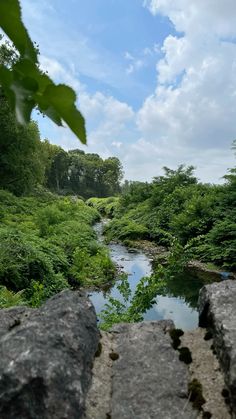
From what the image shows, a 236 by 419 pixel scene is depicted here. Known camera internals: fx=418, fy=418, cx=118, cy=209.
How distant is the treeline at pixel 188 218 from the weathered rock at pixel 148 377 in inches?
177

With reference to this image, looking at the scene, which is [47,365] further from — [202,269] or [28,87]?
[202,269]

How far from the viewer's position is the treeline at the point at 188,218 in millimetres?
14484

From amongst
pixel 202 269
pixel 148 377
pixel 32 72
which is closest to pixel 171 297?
pixel 202 269

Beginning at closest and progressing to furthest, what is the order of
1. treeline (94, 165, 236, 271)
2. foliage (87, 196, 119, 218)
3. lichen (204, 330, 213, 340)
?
lichen (204, 330, 213, 340), treeline (94, 165, 236, 271), foliage (87, 196, 119, 218)

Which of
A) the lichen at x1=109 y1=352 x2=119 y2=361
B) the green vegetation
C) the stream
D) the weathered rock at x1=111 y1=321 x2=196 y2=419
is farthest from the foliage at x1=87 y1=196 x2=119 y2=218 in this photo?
the lichen at x1=109 y1=352 x2=119 y2=361

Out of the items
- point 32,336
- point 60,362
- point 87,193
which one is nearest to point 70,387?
point 60,362

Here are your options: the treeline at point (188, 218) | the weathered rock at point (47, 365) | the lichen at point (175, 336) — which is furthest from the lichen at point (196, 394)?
the treeline at point (188, 218)

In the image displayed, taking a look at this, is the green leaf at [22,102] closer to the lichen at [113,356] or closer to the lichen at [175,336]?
the lichen at [113,356]

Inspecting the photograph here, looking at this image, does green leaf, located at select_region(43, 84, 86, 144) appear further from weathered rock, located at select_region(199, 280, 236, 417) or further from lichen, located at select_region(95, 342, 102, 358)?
lichen, located at select_region(95, 342, 102, 358)

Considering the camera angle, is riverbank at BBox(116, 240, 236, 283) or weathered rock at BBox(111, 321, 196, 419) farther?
riverbank at BBox(116, 240, 236, 283)

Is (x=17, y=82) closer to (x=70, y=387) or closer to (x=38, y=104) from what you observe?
(x=38, y=104)

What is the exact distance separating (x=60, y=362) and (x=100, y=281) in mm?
9370

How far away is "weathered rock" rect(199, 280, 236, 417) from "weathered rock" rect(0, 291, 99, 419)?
1114 millimetres

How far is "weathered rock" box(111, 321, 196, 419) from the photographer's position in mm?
3189
